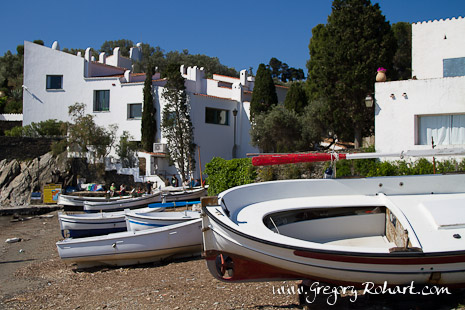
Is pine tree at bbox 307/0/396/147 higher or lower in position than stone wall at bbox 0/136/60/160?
higher

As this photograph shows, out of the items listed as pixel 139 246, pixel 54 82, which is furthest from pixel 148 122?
pixel 139 246

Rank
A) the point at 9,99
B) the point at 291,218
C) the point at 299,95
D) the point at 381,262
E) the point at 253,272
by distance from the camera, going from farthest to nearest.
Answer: the point at 9,99
the point at 299,95
the point at 291,218
the point at 253,272
the point at 381,262

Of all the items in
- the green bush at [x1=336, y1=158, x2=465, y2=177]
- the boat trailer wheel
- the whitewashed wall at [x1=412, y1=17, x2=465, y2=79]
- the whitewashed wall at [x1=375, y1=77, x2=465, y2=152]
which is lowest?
the boat trailer wheel

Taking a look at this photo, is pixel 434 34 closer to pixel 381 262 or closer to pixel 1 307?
pixel 381 262

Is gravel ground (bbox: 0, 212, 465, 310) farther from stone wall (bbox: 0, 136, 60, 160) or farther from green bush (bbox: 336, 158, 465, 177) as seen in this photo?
stone wall (bbox: 0, 136, 60, 160)

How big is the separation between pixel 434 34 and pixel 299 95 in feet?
39.2

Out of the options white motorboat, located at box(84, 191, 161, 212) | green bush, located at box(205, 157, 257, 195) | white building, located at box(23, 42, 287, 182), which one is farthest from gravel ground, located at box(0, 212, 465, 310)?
white building, located at box(23, 42, 287, 182)

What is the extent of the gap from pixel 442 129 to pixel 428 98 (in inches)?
49.4

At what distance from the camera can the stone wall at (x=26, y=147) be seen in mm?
33562

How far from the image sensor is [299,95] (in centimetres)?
2877

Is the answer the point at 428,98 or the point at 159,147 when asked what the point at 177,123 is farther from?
the point at 428,98

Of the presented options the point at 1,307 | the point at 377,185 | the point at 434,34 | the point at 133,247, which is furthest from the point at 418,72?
the point at 1,307

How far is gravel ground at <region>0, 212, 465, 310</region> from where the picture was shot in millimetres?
7680

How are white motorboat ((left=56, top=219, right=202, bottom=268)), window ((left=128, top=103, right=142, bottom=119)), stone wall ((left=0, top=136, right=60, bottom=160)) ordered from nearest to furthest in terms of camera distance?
white motorboat ((left=56, top=219, right=202, bottom=268)) → window ((left=128, top=103, right=142, bottom=119)) → stone wall ((left=0, top=136, right=60, bottom=160))
